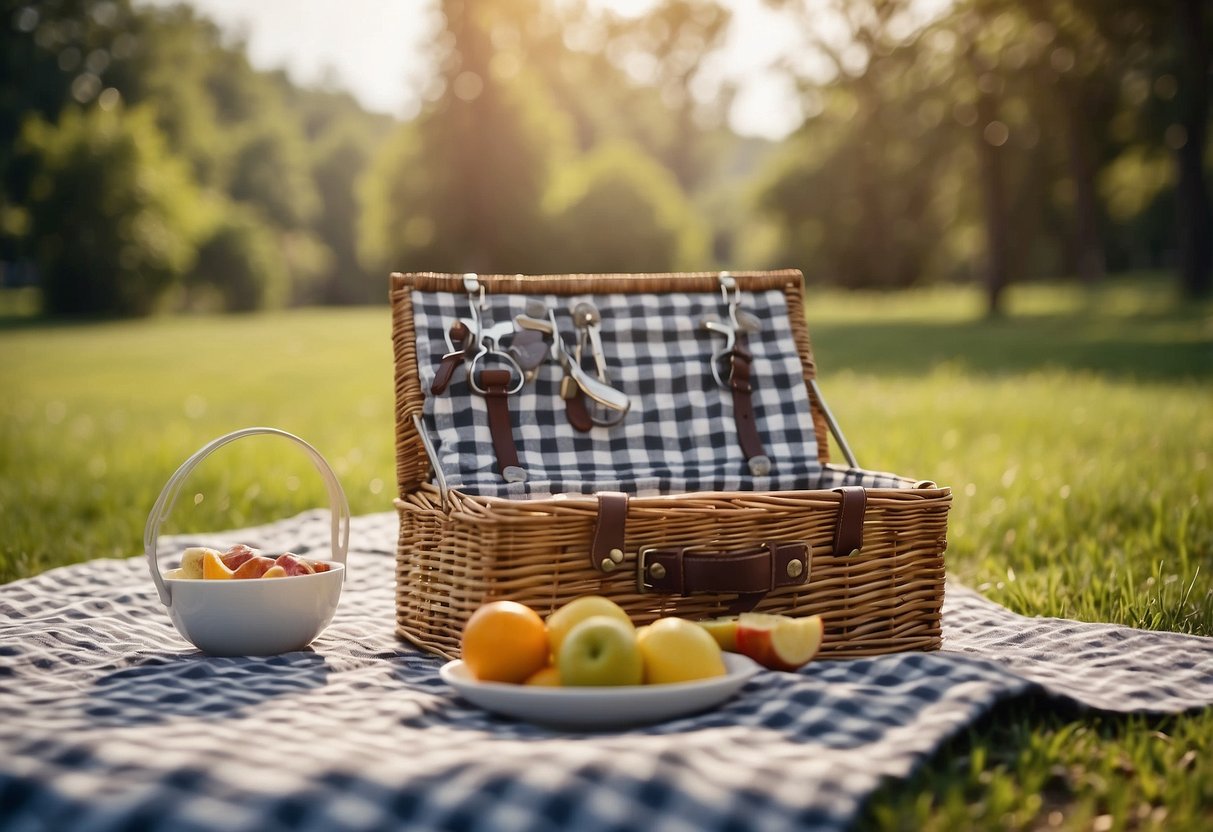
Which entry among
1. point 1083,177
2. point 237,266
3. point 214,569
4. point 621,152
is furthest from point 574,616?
point 237,266

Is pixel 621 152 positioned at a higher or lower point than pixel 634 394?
higher

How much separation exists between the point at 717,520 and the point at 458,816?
3.59 ft

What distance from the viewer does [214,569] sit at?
2.50 metres

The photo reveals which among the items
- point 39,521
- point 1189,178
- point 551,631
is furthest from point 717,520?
point 1189,178

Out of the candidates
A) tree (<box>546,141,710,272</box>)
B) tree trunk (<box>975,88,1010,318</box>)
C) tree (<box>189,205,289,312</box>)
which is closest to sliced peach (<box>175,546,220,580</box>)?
tree trunk (<box>975,88,1010,318</box>)

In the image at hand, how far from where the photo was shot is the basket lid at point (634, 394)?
3.04 meters

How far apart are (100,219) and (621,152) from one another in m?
14.9

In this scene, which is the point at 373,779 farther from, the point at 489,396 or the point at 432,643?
the point at 489,396

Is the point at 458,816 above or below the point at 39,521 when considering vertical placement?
below

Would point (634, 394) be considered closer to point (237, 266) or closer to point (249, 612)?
point (249, 612)

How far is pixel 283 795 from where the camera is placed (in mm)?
1586

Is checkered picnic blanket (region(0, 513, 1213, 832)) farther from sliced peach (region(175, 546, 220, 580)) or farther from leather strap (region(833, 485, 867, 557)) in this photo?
leather strap (region(833, 485, 867, 557))

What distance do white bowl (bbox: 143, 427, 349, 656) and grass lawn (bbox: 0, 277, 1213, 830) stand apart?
54.4 inches

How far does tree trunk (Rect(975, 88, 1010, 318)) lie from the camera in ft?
59.4
